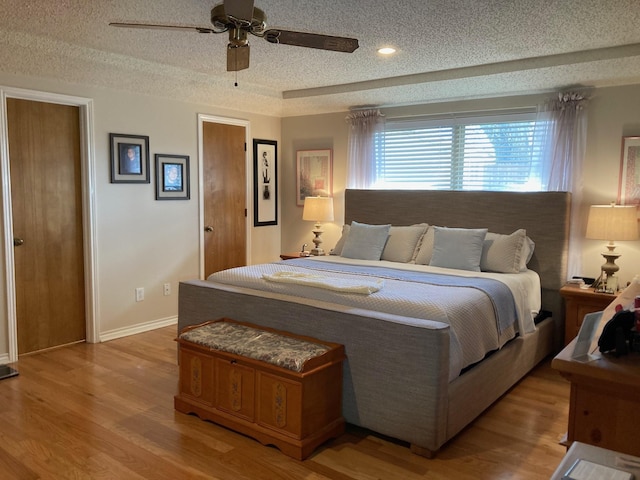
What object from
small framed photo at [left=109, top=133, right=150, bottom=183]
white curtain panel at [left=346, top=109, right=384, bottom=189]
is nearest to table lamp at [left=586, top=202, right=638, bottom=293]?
white curtain panel at [left=346, top=109, right=384, bottom=189]

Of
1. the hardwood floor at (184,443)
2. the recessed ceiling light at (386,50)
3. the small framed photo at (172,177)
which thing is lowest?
the hardwood floor at (184,443)

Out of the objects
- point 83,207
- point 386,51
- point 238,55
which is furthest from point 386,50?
point 83,207

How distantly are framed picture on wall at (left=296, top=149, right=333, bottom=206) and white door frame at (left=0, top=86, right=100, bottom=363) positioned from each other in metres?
2.44

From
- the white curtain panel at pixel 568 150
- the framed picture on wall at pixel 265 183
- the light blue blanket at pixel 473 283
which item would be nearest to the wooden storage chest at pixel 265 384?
the light blue blanket at pixel 473 283

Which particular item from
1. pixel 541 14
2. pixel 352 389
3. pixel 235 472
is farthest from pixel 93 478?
pixel 541 14

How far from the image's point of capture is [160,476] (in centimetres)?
251

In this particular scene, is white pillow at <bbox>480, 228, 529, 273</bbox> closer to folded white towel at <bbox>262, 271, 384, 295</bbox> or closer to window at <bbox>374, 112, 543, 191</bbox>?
window at <bbox>374, 112, 543, 191</bbox>

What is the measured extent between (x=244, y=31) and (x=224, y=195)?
10.5ft

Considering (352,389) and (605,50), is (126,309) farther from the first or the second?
(605,50)

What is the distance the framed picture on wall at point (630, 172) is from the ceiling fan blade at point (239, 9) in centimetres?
328

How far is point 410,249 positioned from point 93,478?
3057mm

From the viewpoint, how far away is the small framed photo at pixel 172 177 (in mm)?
5035

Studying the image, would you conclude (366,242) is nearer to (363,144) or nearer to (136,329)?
(363,144)

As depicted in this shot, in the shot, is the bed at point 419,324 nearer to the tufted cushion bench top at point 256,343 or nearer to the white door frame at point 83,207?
the tufted cushion bench top at point 256,343
